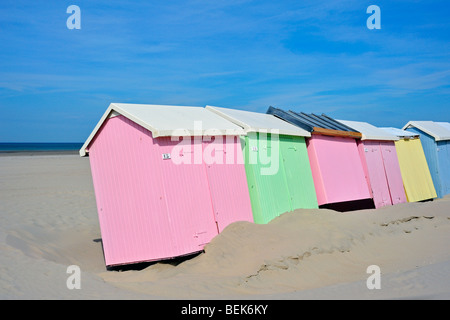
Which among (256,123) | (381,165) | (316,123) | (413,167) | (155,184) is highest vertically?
(316,123)

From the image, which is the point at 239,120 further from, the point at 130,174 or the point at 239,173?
the point at 130,174

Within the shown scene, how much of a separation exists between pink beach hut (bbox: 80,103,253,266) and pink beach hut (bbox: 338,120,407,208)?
25.9 feet

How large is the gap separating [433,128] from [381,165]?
5795 millimetres

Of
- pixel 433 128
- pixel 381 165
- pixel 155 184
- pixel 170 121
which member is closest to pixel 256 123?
pixel 170 121

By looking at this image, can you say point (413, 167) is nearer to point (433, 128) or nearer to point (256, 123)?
point (433, 128)

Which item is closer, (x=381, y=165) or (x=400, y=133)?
(x=381, y=165)

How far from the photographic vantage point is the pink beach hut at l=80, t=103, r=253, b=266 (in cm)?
917

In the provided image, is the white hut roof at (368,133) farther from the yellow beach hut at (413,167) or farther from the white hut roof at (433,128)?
the white hut roof at (433,128)

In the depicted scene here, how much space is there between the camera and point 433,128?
21.7m

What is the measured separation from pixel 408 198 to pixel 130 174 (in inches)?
520

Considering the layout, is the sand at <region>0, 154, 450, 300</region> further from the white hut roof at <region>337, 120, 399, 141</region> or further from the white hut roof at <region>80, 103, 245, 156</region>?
the white hut roof at <region>337, 120, 399, 141</region>

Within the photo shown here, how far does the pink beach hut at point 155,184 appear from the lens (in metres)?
9.17

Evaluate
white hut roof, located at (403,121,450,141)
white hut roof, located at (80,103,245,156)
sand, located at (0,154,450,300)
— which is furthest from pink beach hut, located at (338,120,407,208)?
white hut roof, located at (80,103,245,156)

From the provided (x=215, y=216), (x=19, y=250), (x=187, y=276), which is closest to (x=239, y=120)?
(x=215, y=216)
